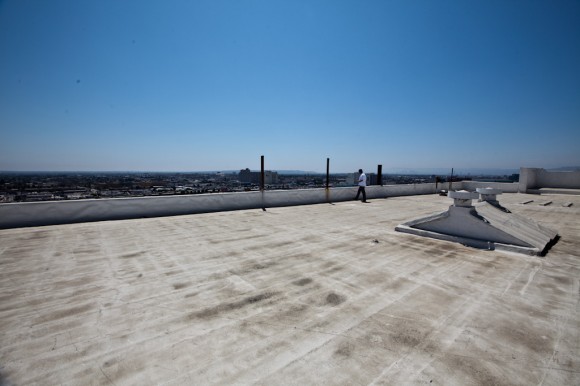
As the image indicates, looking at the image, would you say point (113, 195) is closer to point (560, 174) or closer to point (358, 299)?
point (358, 299)

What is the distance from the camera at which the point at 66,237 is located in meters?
6.50

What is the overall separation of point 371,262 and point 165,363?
362 cm

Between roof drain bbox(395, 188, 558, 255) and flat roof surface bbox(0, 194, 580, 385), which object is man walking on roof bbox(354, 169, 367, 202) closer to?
roof drain bbox(395, 188, 558, 255)

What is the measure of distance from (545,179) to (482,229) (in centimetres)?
2346

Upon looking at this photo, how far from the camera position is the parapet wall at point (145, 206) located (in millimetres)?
7594

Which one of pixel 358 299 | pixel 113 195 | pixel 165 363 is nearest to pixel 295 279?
pixel 358 299

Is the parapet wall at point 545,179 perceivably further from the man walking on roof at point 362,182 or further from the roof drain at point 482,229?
the roof drain at point 482,229

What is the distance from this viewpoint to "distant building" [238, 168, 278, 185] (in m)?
12.3

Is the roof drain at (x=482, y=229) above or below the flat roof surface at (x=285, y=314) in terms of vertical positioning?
above

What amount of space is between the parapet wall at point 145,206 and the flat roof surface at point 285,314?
7.99 ft

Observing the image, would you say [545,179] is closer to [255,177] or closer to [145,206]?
[255,177]

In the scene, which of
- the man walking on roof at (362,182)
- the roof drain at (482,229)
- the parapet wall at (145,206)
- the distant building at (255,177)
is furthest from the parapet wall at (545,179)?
the distant building at (255,177)

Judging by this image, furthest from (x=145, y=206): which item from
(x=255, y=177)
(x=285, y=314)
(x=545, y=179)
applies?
(x=545, y=179)

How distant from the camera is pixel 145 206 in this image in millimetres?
9258
